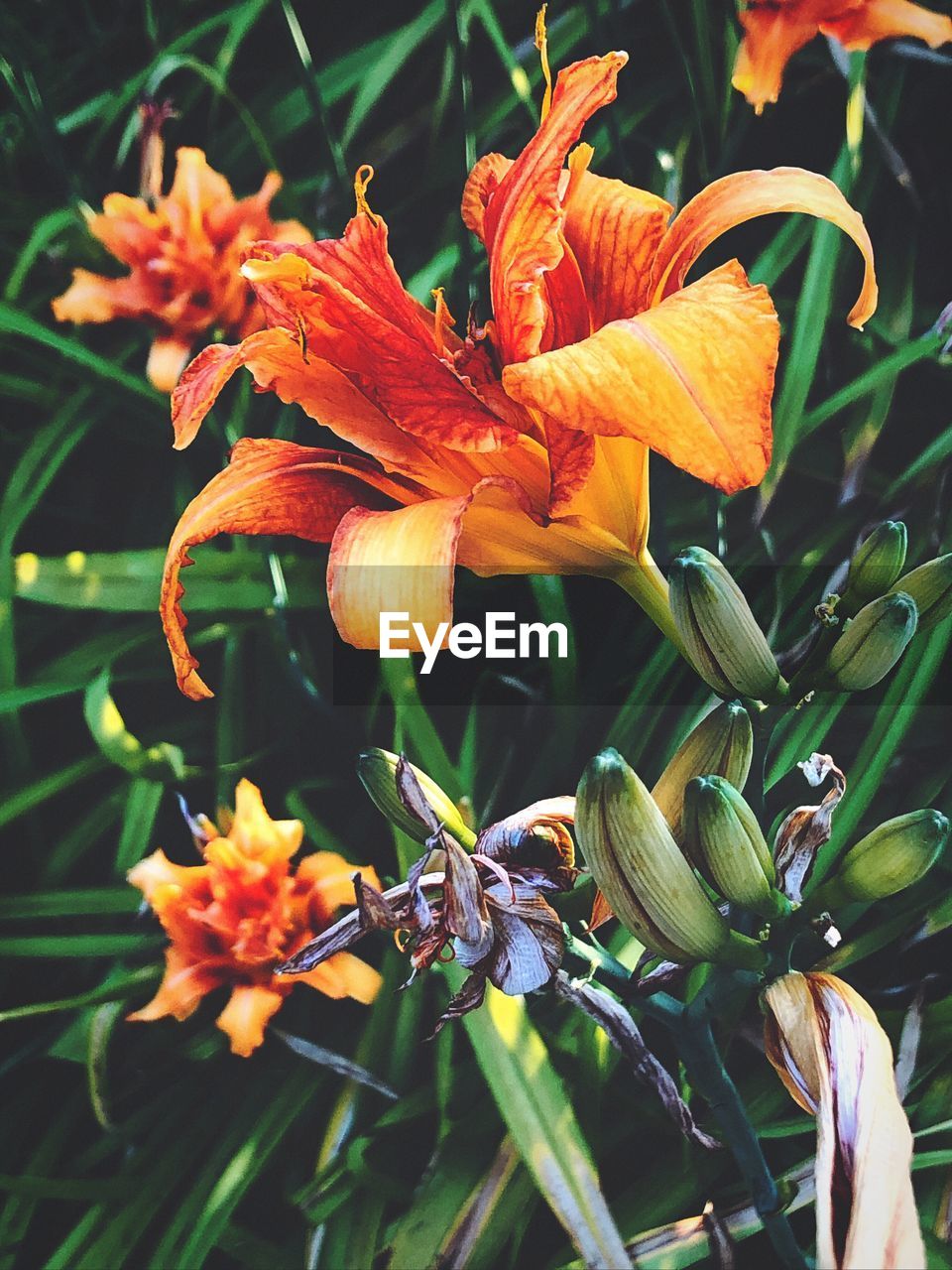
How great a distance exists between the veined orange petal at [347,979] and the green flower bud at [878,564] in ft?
1.59

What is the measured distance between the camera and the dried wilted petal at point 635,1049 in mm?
783

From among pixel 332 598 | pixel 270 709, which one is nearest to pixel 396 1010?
pixel 270 709

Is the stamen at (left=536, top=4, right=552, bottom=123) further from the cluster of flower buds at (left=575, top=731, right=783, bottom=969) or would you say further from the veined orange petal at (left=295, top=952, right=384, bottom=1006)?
the veined orange petal at (left=295, top=952, right=384, bottom=1006)

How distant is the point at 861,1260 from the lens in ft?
2.11

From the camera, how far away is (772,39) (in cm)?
82

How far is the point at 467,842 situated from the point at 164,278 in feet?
1.80

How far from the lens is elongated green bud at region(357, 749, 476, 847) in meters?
0.76

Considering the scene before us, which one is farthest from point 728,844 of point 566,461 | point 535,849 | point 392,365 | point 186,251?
point 186,251

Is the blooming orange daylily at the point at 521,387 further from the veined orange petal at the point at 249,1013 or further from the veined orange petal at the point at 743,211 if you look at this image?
the veined orange petal at the point at 249,1013

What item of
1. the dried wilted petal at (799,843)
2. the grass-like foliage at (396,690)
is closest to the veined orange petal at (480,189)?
the grass-like foliage at (396,690)

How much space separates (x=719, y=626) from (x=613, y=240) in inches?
11.6

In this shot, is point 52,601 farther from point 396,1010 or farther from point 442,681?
point 396,1010

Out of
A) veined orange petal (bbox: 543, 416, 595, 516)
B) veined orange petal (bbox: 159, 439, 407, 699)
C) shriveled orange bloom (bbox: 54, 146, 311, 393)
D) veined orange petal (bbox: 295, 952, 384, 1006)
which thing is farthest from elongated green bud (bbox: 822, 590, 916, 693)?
shriveled orange bloom (bbox: 54, 146, 311, 393)

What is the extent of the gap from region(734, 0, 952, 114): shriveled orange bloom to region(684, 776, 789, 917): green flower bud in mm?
577
